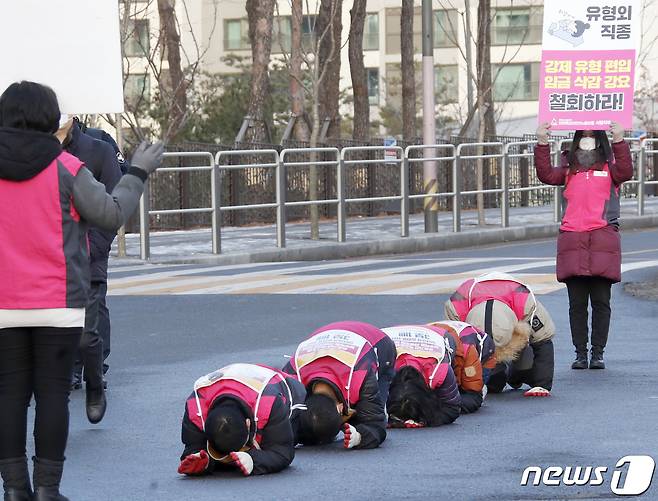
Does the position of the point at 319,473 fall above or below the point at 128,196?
below

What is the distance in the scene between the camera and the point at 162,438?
25.9ft

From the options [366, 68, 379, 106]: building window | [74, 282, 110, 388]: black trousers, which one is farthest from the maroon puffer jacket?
[366, 68, 379, 106]: building window

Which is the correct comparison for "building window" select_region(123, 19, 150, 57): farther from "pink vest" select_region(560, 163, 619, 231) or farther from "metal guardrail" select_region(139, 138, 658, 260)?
"pink vest" select_region(560, 163, 619, 231)

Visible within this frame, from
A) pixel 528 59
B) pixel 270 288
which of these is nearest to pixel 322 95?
pixel 270 288

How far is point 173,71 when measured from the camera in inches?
1281

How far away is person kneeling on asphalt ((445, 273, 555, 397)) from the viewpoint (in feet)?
28.0

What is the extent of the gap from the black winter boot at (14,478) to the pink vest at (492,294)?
3.41 m

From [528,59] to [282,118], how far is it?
105 feet

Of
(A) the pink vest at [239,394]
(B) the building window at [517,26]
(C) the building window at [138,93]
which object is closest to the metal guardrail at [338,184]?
(C) the building window at [138,93]

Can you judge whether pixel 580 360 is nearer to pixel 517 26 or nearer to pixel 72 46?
pixel 72 46

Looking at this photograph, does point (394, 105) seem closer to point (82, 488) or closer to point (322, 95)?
point (322, 95)

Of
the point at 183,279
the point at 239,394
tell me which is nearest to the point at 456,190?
the point at 183,279

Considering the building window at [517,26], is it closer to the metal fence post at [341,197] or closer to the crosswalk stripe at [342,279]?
the metal fence post at [341,197]

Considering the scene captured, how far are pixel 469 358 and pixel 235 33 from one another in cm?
7046
